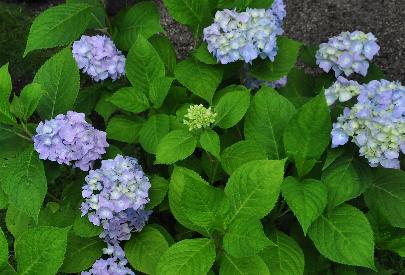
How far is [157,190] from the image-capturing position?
7.54 feet

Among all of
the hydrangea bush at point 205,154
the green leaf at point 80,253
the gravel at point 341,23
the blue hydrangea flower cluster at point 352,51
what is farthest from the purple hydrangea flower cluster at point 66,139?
the gravel at point 341,23

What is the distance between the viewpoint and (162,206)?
2.51m

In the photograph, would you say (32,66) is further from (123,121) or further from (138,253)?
(138,253)

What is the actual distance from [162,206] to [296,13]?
1.89m

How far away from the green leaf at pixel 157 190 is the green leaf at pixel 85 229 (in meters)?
0.21

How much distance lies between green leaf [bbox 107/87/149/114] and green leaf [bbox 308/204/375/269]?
0.82m

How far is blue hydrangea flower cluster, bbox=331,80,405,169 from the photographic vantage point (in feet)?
6.48

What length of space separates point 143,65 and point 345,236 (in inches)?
40.3

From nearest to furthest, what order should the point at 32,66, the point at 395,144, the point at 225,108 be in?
1. the point at 395,144
2. the point at 225,108
3. the point at 32,66

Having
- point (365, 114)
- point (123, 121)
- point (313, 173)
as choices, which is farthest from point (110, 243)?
point (365, 114)

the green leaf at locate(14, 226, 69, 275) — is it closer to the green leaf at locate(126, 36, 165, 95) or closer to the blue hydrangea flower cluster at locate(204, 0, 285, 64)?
Answer: the green leaf at locate(126, 36, 165, 95)

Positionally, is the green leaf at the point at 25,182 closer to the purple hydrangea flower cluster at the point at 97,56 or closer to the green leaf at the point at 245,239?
the purple hydrangea flower cluster at the point at 97,56

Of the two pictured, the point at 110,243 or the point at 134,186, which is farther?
the point at 110,243

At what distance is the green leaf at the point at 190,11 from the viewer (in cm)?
236
